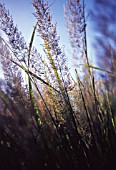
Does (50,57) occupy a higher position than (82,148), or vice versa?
(50,57)

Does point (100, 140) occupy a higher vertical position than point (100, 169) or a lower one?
higher

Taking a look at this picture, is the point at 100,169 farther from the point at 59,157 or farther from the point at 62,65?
the point at 62,65

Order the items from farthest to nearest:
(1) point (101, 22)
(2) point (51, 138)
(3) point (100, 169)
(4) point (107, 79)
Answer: (4) point (107, 79)
(1) point (101, 22)
(2) point (51, 138)
(3) point (100, 169)

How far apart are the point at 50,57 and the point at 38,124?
0.77 feet

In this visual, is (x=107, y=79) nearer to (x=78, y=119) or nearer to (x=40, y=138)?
(x=78, y=119)

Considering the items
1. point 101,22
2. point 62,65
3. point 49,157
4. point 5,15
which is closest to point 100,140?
point 49,157

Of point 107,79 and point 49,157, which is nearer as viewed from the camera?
point 49,157

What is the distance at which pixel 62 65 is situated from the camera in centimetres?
81

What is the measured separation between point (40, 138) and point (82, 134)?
15 cm

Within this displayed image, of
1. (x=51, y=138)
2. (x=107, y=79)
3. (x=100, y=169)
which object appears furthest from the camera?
(x=107, y=79)

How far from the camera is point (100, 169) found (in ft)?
2.36

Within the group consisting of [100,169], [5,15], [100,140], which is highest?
[5,15]

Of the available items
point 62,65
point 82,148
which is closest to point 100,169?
point 82,148

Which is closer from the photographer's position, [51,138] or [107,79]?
[51,138]
